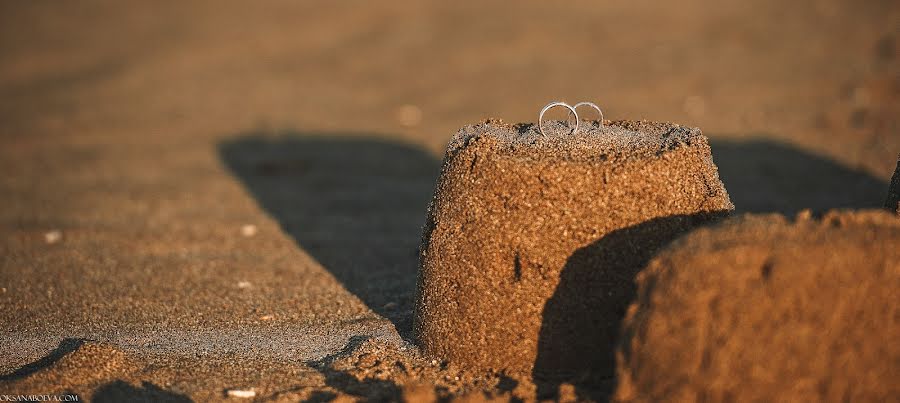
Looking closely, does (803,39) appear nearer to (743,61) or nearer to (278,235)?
(743,61)

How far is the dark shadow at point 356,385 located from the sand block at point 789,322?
1298 mm

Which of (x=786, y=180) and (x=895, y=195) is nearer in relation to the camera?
(x=895, y=195)

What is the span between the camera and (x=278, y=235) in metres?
7.20

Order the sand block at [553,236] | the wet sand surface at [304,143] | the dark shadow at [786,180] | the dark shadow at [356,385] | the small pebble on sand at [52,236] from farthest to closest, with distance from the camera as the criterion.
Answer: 1. the dark shadow at [786,180]
2. the small pebble on sand at [52,236]
3. the wet sand surface at [304,143]
4. the dark shadow at [356,385]
5. the sand block at [553,236]

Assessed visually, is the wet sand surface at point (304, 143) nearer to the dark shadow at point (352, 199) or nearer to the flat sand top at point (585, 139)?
the dark shadow at point (352, 199)

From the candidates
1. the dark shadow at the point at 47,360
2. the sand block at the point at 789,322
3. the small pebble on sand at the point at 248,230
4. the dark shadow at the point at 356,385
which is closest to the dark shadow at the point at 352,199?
the small pebble on sand at the point at 248,230

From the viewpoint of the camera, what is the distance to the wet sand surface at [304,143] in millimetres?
4680

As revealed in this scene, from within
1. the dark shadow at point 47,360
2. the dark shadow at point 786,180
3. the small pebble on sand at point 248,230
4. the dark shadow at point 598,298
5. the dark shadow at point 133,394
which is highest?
the dark shadow at point 786,180

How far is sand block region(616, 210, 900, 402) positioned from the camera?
3086 mm

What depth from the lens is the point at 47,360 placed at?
4453 millimetres

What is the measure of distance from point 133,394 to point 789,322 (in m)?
2.79

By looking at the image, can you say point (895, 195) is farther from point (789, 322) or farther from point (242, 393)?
point (242, 393)

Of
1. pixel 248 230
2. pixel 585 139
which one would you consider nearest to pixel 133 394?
pixel 585 139

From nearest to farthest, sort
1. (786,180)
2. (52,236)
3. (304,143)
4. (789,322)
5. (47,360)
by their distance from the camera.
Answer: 1. (789,322)
2. (47,360)
3. (52,236)
4. (786,180)
5. (304,143)
